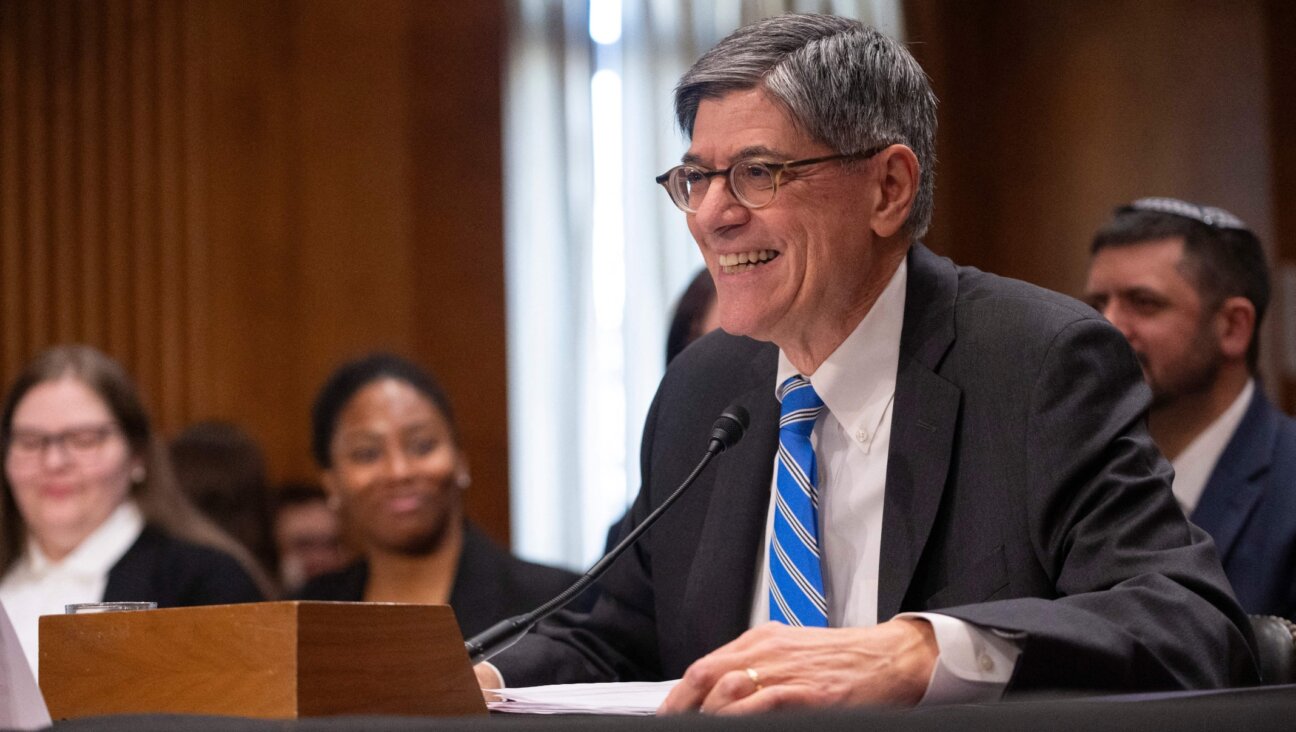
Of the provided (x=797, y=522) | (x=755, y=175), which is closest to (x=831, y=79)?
(x=755, y=175)

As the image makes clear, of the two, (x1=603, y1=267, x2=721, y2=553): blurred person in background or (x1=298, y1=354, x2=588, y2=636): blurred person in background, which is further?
(x1=298, y1=354, x2=588, y2=636): blurred person in background

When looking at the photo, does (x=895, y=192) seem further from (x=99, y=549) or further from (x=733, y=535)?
(x=99, y=549)

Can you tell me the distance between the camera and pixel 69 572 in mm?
3398

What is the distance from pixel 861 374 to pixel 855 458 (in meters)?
0.10

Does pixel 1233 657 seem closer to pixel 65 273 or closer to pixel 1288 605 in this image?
pixel 1288 605

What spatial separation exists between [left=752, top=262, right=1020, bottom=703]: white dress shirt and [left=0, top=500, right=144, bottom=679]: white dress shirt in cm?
208

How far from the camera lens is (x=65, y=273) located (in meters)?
5.41

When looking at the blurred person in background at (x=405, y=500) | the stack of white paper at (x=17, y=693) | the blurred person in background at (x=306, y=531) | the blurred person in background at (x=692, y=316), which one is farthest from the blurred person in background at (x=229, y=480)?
the stack of white paper at (x=17, y=693)

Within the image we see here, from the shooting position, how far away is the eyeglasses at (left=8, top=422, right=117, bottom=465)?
11.5 feet

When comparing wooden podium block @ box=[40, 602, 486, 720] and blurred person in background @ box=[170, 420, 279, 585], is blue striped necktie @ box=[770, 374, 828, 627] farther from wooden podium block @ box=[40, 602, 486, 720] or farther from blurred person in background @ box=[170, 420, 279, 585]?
blurred person in background @ box=[170, 420, 279, 585]

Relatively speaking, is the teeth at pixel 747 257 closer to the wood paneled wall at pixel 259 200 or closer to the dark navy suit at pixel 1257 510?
the dark navy suit at pixel 1257 510

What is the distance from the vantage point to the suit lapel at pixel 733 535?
1.81m

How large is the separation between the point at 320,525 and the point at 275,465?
1.44 feet

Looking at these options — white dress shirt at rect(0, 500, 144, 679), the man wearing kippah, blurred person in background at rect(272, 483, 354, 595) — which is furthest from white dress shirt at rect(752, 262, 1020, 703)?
blurred person in background at rect(272, 483, 354, 595)
